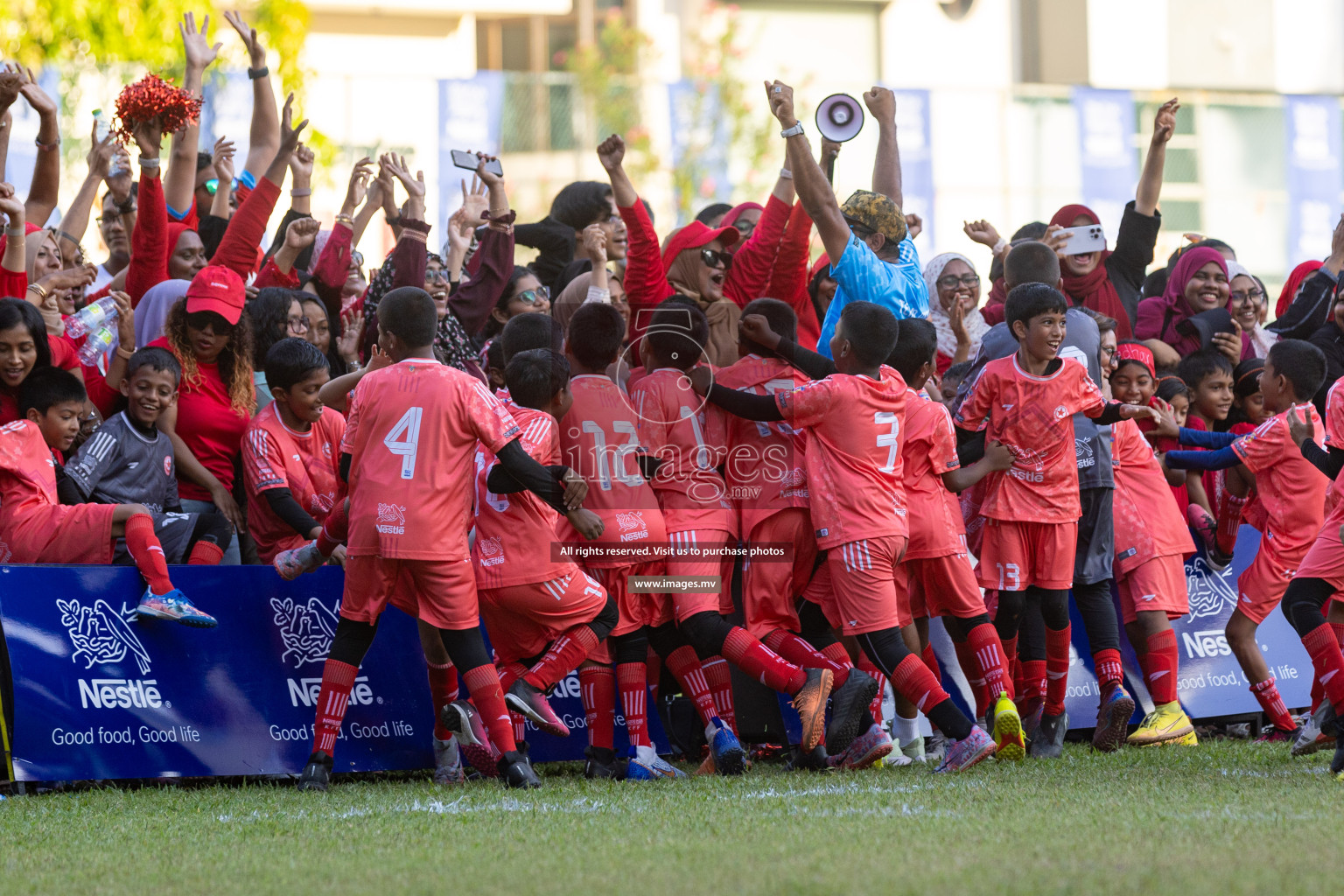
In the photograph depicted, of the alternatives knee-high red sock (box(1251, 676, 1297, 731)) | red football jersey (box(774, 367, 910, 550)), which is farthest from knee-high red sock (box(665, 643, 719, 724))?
knee-high red sock (box(1251, 676, 1297, 731))

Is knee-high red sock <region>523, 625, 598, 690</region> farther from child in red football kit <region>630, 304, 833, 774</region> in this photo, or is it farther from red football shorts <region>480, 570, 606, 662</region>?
child in red football kit <region>630, 304, 833, 774</region>

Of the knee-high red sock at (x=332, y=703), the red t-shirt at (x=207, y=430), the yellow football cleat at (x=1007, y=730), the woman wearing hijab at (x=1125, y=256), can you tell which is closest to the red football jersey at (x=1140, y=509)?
the woman wearing hijab at (x=1125, y=256)

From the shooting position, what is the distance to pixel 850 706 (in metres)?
6.69

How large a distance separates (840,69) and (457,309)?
21.4 m

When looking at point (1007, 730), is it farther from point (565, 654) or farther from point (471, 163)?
point (471, 163)

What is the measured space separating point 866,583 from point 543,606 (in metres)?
1.42

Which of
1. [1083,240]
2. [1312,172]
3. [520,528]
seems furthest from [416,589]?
[1312,172]

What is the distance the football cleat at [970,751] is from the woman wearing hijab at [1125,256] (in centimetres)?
353

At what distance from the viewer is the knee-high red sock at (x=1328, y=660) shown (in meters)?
6.61

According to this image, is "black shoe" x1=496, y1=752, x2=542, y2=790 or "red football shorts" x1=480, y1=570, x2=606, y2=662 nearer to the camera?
"black shoe" x1=496, y1=752, x2=542, y2=790

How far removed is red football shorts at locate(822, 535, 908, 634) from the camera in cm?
673

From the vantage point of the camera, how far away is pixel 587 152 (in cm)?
2202

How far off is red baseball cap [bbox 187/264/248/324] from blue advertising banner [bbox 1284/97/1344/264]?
18.4 metres

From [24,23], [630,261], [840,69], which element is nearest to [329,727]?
[630,261]
